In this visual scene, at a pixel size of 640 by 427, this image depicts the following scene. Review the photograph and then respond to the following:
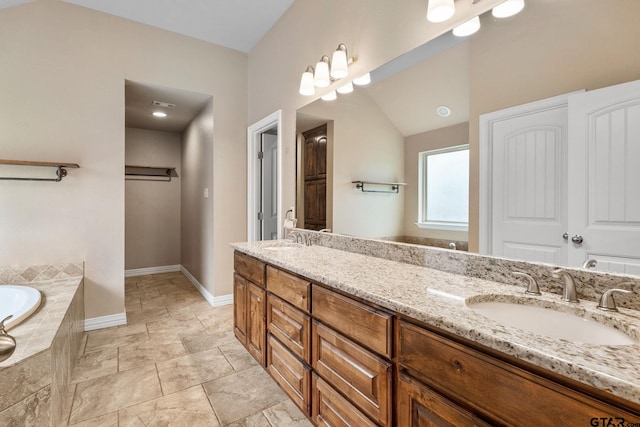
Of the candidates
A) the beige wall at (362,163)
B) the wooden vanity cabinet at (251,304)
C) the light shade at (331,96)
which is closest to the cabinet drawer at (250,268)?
the wooden vanity cabinet at (251,304)

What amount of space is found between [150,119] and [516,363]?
16.3ft

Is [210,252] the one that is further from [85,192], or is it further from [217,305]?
[85,192]

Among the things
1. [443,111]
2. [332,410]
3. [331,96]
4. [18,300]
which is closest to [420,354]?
[332,410]

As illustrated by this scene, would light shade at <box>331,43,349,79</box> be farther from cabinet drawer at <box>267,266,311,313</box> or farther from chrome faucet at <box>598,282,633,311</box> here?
chrome faucet at <box>598,282,633,311</box>

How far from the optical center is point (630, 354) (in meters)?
0.65

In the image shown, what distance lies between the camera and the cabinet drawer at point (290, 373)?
1.52 m

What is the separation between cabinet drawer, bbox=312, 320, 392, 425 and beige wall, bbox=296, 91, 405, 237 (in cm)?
72

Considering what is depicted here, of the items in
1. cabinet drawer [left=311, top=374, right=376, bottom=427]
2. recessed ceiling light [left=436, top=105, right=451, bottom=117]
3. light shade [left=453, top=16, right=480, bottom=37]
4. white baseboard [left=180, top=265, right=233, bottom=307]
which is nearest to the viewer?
cabinet drawer [left=311, top=374, right=376, bottom=427]

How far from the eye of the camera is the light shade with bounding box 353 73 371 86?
1.95 metres

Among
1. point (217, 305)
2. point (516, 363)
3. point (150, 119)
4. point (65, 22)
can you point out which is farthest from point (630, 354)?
point (150, 119)

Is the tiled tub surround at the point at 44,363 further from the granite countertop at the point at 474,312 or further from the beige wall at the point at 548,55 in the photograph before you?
the beige wall at the point at 548,55

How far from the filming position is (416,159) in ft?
5.20

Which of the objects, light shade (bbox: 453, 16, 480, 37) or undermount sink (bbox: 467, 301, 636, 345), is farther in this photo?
light shade (bbox: 453, 16, 480, 37)

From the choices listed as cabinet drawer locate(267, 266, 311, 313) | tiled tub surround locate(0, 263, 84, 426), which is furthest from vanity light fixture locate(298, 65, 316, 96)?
tiled tub surround locate(0, 263, 84, 426)
